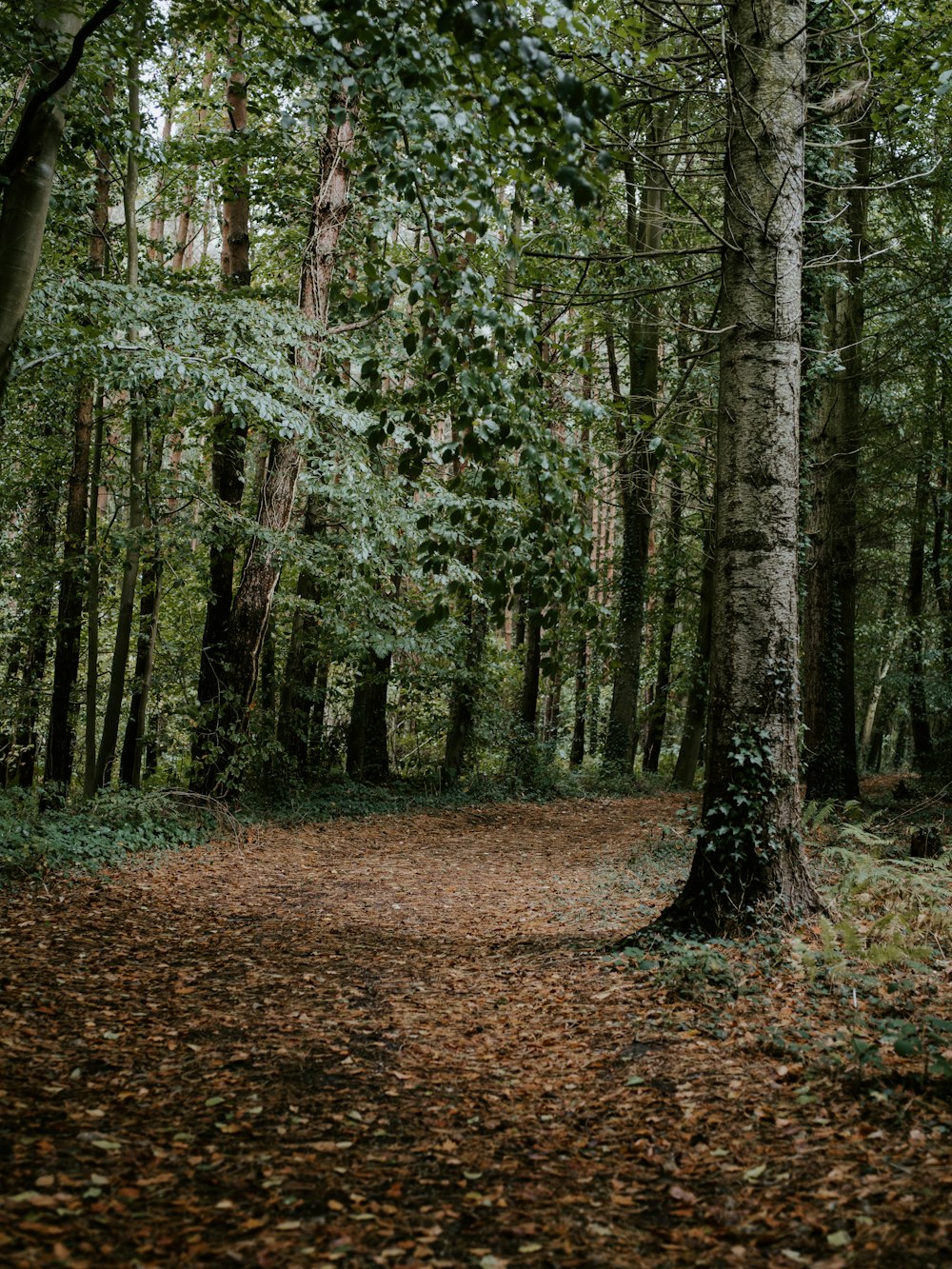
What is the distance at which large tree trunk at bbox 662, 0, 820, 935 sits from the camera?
5.10 meters

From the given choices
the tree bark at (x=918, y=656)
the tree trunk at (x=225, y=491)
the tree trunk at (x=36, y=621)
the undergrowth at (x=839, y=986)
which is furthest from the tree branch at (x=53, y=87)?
the tree bark at (x=918, y=656)

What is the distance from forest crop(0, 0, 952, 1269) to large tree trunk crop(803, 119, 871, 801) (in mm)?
87

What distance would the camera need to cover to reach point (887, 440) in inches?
605

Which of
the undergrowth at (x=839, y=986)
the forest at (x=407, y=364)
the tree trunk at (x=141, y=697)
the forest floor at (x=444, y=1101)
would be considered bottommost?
the forest floor at (x=444, y=1101)

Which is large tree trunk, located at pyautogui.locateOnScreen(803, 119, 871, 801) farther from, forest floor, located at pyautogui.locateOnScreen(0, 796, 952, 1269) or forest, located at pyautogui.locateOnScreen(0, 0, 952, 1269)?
forest floor, located at pyautogui.locateOnScreen(0, 796, 952, 1269)

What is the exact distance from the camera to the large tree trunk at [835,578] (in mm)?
12352

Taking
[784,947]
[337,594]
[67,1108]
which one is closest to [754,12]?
[784,947]

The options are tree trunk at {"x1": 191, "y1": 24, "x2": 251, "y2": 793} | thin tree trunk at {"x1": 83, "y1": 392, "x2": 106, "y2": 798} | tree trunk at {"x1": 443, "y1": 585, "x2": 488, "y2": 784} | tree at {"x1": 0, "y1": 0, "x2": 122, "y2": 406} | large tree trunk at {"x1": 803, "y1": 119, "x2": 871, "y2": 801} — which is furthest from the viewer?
tree trunk at {"x1": 443, "y1": 585, "x2": 488, "y2": 784}

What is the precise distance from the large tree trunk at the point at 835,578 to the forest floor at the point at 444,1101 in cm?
714

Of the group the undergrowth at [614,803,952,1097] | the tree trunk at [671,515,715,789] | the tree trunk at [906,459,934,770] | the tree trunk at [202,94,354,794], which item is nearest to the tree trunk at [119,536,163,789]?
the tree trunk at [202,94,354,794]

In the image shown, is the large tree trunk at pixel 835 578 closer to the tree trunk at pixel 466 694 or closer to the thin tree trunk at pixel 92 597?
the tree trunk at pixel 466 694

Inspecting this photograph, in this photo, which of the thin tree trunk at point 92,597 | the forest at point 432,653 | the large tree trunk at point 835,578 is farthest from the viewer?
the large tree trunk at point 835,578

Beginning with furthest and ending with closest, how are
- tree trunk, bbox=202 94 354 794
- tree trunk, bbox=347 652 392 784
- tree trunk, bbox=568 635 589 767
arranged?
tree trunk, bbox=568 635 589 767
tree trunk, bbox=347 652 392 784
tree trunk, bbox=202 94 354 794

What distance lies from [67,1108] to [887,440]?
15.8 m
